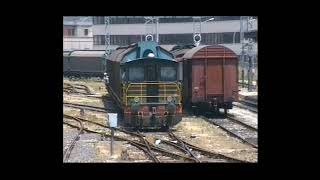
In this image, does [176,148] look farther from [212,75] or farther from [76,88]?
[76,88]

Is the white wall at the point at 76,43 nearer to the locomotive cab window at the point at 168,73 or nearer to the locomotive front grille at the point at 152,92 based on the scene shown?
the locomotive cab window at the point at 168,73

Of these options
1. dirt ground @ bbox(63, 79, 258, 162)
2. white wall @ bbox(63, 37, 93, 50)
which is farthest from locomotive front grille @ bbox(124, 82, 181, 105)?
white wall @ bbox(63, 37, 93, 50)

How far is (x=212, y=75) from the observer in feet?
74.7

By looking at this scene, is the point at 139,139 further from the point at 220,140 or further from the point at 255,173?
the point at 255,173

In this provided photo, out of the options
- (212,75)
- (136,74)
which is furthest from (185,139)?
(212,75)

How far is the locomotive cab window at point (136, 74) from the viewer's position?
18641 millimetres

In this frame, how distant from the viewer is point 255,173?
7816mm

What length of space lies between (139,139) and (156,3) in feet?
35.2

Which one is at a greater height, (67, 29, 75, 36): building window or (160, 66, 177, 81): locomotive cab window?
(67, 29, 75, 36): building window

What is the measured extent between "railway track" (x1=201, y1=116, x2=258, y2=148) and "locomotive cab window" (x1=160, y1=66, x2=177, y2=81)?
2.89 metres

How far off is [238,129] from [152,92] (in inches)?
158

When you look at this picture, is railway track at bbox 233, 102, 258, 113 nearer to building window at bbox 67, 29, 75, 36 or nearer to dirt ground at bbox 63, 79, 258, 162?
dirt ground at bbox 63, 79, 258, 162

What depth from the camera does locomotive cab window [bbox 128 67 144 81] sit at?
61.2ft

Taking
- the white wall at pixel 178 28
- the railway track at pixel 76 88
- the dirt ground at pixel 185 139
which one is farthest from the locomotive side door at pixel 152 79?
the white wall at pixel 178 28
